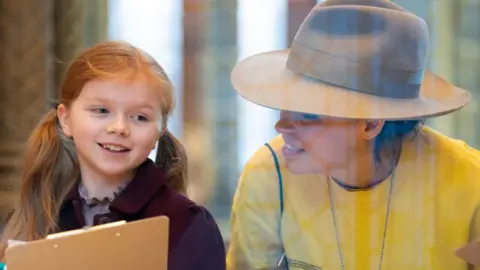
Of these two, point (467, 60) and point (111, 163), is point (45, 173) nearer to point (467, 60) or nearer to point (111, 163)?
point (111, 163)

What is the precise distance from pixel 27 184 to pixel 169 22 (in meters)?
0.31

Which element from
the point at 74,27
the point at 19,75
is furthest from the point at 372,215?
the point at 19,75

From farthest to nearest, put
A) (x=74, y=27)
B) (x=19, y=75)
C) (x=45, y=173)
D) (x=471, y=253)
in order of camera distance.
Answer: (x=19, y=75), (x=74, y=27), (x=45, y=173), (x=471, y=253)

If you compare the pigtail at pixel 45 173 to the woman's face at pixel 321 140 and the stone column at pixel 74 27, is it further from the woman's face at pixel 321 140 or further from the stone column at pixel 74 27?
the woman's face at pixel 321 140

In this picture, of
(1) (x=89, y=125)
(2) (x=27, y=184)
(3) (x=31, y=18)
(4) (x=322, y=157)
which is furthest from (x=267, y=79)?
(3) (x=31, y=18)

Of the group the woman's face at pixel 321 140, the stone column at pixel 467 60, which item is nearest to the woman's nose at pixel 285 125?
the woman's face at pixel 321 140

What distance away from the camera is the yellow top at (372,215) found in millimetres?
877

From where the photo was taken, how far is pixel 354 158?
2.91 feet

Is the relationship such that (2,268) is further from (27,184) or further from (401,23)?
(401,23)

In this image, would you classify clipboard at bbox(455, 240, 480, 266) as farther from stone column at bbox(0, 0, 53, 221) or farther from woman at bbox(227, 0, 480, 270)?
stone column at bbox(0, 0, 53, 221)

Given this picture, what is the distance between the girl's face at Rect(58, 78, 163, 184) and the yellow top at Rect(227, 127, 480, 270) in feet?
0.59

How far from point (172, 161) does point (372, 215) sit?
28 cm

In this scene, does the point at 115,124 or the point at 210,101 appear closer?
the point at 115,124

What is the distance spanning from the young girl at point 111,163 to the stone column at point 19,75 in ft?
0.36
